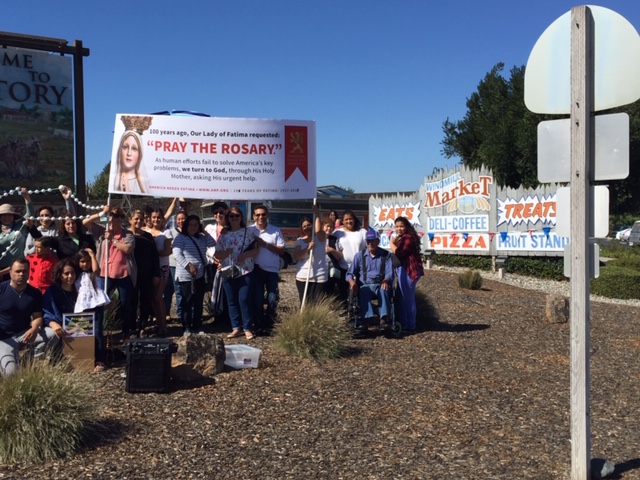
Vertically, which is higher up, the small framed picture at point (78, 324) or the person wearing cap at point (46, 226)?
the person wearing cap at point (46, 226)

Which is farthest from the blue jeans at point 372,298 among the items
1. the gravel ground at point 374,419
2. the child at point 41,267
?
the child at point 41,267

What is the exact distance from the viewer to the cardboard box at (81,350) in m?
6.73

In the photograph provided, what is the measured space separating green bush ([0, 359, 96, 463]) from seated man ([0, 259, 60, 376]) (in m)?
1.18

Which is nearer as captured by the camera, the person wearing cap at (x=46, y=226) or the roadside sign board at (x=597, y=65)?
the roadside sign board at (x=597, y=65)

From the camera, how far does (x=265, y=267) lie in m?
8.77

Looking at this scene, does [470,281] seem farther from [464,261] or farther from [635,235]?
[635,235]

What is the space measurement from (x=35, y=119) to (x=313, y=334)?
31.0ft

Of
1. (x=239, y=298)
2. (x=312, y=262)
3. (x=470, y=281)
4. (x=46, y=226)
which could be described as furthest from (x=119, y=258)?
(x=470, y=281)

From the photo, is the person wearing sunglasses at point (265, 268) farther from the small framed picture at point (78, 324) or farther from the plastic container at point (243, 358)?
the small framed picture at point (78, 324)

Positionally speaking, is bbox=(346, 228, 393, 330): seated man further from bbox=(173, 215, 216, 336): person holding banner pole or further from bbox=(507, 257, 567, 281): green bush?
bbox=(507, 257, 567, 281): green bush

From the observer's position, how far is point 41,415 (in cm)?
481

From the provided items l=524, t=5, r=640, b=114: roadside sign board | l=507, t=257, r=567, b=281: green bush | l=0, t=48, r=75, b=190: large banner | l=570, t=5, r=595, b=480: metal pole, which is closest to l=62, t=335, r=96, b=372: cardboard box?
l=570, t=5, r=595, b=480: metal pole

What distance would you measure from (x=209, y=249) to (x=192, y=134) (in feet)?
5.06

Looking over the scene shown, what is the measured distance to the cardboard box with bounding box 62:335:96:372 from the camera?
6727 millimetres
